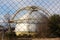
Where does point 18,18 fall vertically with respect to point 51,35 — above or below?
above

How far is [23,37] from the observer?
2.02 m

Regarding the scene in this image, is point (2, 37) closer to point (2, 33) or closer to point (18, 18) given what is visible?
point (2, 33)

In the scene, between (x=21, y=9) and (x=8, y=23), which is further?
(x=21, y=9)

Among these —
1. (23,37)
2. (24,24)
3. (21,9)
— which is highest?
(21,9)

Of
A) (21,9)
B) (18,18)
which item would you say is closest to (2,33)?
(18,18)

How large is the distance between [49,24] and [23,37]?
301 mm

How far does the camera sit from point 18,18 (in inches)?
76.0

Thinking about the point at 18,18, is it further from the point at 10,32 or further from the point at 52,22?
the point at 52,22

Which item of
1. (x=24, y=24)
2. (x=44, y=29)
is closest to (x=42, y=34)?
(x=44, y=29)

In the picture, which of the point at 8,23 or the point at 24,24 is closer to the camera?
the point at 8,23

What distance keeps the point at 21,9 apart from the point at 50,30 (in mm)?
370

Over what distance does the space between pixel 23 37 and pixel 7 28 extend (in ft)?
0.75

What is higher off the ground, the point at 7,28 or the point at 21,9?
the point at 21,9

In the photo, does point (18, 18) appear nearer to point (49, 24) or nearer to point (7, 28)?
point (7, 28)
